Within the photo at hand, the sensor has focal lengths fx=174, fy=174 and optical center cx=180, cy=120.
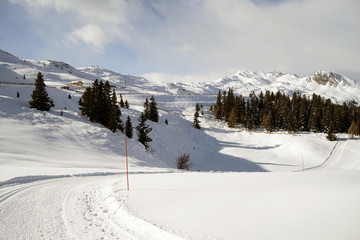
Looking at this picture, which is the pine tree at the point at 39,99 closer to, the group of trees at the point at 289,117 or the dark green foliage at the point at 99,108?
the dark green foliage at the point at 99,108

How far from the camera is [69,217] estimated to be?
4.78m

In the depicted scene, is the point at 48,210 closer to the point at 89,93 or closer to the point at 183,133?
the point at 89,93

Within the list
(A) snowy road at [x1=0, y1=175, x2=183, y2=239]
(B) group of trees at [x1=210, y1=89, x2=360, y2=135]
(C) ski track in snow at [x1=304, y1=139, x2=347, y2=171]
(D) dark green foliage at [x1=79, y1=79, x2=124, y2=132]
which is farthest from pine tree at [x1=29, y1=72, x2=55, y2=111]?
(B) group of trees at [x1=210, y1=89, x2=360, y2=135]

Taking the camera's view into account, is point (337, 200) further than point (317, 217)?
Yes

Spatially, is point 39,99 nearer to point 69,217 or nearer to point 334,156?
point 69,217

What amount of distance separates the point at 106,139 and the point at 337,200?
25395 mm

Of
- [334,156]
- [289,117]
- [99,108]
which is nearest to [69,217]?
[99,108]

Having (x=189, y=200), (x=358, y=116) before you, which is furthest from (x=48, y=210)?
(x=358, y=116)

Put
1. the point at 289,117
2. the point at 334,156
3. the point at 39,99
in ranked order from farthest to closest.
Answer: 1. the point at 289,117
2. the point at 334,156
3. the point at 39,99

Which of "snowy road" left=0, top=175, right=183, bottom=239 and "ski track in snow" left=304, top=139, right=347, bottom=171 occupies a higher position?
"snowy road" left=0, top=175, right=183, bottom=239

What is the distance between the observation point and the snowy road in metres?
3.95

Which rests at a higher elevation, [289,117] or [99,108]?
[99,108]

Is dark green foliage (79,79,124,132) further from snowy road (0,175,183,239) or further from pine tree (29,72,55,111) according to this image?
snowy road (0,175,183,239)

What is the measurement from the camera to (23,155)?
50.3 feet
